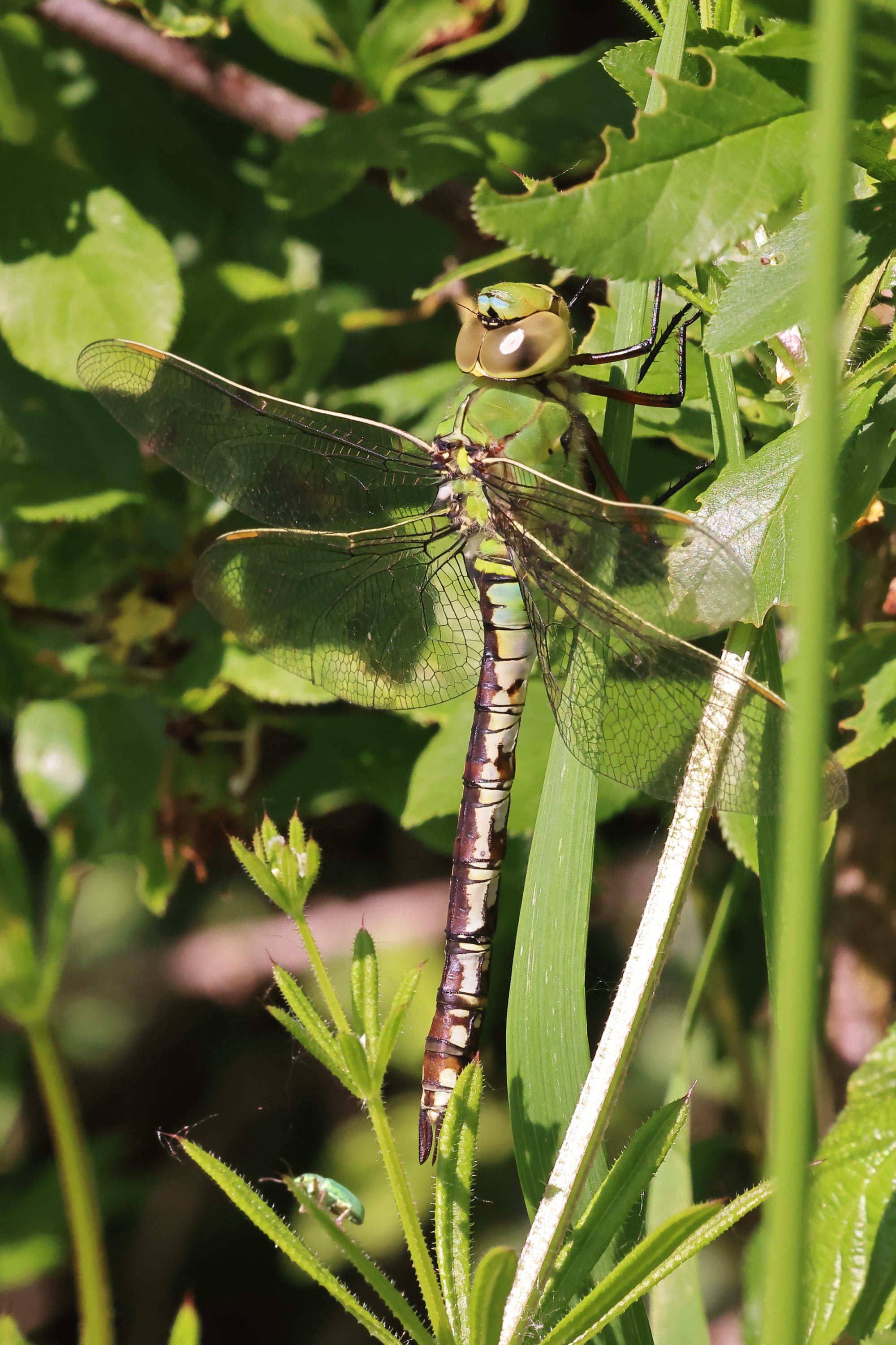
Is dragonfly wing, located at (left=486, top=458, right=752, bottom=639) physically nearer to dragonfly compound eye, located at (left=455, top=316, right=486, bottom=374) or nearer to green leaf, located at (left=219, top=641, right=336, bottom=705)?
dragonfly compound eye, located at (left=455, top=316, right=486, bottom=374)

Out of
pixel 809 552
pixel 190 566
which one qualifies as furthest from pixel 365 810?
pixel 809 552

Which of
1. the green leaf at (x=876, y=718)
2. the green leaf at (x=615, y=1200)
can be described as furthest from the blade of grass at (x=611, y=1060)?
the green leaf at (x=876, y=718)

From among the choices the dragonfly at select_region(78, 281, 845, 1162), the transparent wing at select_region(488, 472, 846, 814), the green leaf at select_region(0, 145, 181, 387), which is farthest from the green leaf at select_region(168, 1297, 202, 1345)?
the green leaf at select_region(0, 145, 181, 387)

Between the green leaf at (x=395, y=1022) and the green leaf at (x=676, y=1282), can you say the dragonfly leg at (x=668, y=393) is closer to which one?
the green leaf at (x=395, y=1022)

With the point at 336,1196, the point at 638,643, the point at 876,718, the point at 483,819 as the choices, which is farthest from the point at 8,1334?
the point at 876,718

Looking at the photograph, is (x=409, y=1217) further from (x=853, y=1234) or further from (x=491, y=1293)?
(x=853, y=1234)

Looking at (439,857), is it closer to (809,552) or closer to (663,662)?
(663,662)
